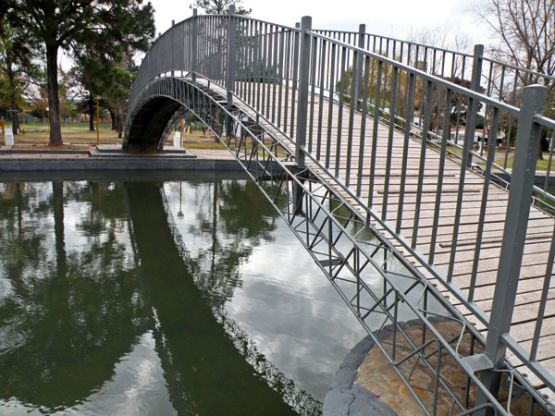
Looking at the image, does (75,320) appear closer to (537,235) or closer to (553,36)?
(537,235)

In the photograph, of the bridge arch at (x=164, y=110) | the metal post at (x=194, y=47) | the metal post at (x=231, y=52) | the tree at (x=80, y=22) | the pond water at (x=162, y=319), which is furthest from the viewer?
the tree at (x=80, y=22)

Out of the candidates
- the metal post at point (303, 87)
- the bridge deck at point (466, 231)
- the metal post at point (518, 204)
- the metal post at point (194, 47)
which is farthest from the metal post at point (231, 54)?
the metal post at point (518, 204)

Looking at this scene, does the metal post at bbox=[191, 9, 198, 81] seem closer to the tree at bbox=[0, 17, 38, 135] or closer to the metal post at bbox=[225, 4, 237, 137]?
the metal post at bbox=[225, 4, 237, 137]

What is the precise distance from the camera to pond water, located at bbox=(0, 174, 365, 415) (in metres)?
4.72

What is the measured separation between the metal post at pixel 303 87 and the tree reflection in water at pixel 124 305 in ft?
7.62

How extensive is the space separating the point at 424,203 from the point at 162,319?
3.65 meters

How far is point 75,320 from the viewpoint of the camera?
6.17m

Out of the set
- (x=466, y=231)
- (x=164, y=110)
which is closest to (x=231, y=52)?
(x=466, y=231)

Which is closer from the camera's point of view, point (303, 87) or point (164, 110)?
point (303, 87)

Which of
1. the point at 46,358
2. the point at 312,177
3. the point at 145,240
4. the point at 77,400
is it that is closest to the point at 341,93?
the point at 312,177

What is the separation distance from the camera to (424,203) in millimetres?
4738

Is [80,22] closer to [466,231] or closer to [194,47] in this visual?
[194,47]

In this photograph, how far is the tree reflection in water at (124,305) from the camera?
4.80 metres

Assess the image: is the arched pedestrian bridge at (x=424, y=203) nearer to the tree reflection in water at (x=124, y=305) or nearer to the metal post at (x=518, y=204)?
the metal post at (x=518, y=204)
